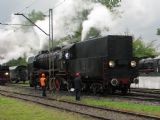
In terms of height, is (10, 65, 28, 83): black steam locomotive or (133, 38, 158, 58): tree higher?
(133, 38, 158, 58): tree

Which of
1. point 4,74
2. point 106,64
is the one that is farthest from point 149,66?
point 106,64

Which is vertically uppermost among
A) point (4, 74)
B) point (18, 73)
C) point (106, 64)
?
point (18, 73)

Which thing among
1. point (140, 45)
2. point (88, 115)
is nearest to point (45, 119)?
point (88, 115)

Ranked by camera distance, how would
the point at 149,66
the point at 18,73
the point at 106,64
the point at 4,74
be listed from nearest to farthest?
1. the point at 106,64
2. the point at 149,66
3. the point at 4,74
4. the point at 18,73

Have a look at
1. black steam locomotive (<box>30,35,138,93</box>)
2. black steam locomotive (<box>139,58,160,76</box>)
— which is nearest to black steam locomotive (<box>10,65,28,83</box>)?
black steam locomotive (<box>139,58,160,76</box>)

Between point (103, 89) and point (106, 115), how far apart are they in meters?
11.3

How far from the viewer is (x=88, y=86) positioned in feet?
108

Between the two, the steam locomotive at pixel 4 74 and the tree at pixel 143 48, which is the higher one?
the tree at pixel 143 48

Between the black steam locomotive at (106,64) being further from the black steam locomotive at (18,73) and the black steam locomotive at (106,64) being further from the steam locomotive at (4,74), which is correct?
the black steam locomotive at (18,73)

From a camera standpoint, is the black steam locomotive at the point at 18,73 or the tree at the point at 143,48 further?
the tree at the point at 143,48

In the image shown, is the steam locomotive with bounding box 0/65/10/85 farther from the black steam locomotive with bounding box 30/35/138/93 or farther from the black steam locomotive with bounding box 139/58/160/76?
the black steam locomotive with bounding box 30/35/138/93

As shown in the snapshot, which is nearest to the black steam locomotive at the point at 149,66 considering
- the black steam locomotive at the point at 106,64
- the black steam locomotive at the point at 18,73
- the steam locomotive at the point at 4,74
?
the steam locomotive at the point at 4,74

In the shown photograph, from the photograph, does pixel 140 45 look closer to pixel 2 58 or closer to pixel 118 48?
pixel 2 58

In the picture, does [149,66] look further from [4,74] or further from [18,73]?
[18,73]
